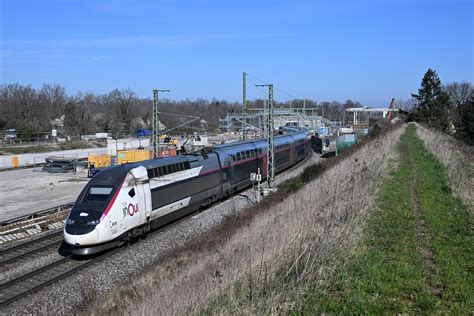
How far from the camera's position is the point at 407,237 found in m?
11.5

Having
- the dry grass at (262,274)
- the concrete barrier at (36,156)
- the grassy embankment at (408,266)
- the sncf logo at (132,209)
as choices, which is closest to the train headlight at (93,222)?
the sncf logo at (132,209)

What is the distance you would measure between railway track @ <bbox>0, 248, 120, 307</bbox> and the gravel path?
251 millimetres

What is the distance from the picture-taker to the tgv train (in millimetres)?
17828

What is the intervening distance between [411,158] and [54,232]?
21223 millimetres

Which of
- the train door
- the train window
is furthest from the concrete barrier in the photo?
the train door

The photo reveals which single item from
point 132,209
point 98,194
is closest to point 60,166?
point 132,209

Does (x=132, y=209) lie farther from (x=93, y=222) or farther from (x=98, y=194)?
(x=93, y=222)

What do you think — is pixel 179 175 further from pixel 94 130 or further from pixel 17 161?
pixel 94 130

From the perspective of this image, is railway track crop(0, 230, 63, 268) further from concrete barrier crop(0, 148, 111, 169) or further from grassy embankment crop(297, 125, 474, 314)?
concrete barrier crop(0, 148, 111, 169)

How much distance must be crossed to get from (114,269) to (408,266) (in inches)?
442

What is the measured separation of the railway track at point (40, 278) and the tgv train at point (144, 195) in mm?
524

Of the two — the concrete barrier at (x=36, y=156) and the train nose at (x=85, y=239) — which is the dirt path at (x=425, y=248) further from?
the concrete barrier at (x=36, y=156)

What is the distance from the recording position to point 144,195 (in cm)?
2020

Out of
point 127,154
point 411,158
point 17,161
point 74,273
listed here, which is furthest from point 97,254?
point 17,161
